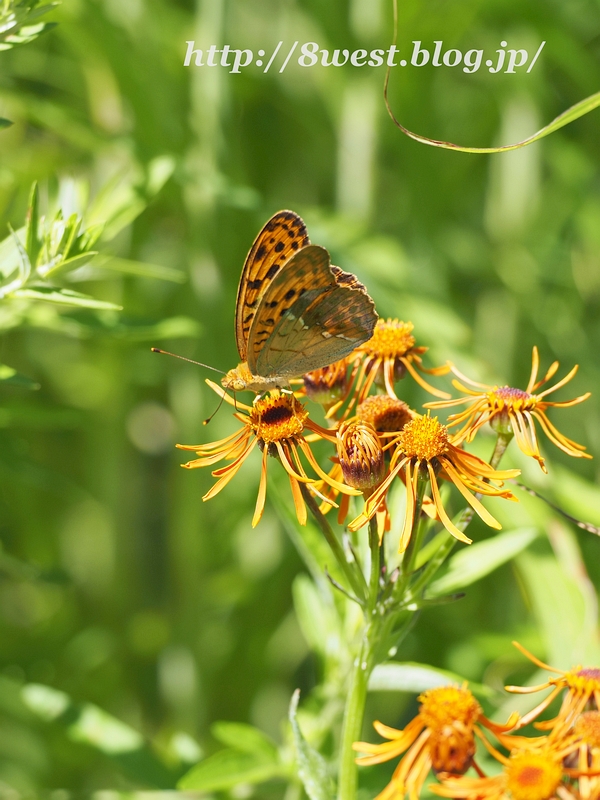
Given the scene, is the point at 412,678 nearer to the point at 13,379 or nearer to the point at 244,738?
the point at 244,738

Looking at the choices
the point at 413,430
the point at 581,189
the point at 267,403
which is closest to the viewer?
the point at 413,430

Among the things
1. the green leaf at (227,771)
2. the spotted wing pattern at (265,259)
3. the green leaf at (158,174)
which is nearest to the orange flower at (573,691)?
the green leaf at (227,771)

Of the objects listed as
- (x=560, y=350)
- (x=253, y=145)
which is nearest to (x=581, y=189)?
(x=560, y=350)

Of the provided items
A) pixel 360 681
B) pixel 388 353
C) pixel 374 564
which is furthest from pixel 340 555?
pixel 388 353

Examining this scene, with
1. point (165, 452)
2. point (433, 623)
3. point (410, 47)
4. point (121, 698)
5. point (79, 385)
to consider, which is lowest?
point (121, 698)

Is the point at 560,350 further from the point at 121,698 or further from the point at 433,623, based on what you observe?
the point at 121,698

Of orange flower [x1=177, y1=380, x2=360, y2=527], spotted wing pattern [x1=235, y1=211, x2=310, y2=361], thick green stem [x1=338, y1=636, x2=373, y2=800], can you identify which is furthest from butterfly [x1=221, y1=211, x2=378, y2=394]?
thick green stem [x1=338, y1=636, x2=373, y2=800]

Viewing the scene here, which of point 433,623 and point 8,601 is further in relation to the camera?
point 8,601
